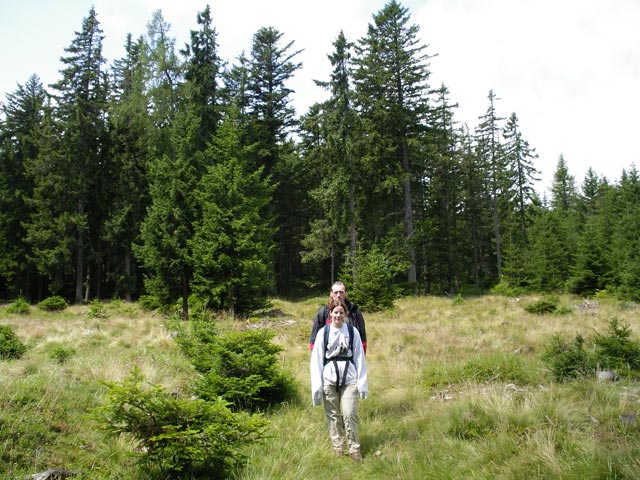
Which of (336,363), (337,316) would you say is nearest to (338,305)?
(337,316)

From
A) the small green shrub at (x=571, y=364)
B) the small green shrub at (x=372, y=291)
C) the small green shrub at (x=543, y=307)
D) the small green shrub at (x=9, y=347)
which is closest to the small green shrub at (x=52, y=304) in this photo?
the small green shrub at (x=372, y=291)

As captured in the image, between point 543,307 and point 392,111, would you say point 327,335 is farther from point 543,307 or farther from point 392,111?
point 392,111

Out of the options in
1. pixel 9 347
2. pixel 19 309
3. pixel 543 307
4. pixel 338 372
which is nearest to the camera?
pixel 338 372

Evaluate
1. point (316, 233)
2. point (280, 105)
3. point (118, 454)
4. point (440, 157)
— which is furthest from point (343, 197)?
point (118, 454)

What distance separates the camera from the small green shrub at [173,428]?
343 centimetres

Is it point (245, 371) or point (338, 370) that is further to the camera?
point (245, 371)

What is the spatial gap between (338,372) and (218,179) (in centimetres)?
1598

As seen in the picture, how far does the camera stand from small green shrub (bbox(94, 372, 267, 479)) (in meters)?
3.43

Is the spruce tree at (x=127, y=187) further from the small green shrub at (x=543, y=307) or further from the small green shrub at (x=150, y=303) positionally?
the small green shrub at (x=543, y=307)

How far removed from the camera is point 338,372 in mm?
4969

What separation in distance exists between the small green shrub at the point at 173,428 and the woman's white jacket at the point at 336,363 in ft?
4.46

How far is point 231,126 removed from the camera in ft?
68.3

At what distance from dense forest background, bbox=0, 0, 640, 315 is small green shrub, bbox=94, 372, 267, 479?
1516 cm

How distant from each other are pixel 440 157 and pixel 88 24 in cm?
2878
